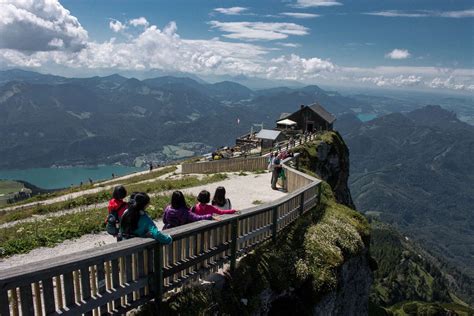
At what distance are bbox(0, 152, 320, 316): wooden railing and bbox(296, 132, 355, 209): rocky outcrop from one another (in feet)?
103

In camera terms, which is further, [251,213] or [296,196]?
[296,196]

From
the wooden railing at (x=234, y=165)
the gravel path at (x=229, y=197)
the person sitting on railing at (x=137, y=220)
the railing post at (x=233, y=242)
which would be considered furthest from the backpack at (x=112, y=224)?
the wooden railing at (x=234, y=165)

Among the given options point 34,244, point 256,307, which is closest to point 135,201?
point 256,307

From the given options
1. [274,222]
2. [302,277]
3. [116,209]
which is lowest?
[302,277]

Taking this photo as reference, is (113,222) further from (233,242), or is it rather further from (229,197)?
(229,197)

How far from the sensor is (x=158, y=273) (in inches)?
267

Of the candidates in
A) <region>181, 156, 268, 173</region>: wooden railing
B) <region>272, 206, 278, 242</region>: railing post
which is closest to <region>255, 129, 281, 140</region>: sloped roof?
<region>181, 156, 268, 173</region>: wooden railing

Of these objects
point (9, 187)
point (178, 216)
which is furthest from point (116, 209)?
point (9, 187)

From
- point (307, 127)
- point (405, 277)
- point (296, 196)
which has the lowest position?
point (405, 277)

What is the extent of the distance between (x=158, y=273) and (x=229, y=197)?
495 inches

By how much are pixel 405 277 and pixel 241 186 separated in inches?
5607

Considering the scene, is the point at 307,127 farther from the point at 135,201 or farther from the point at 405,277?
the point at 405,277

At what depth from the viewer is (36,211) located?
2005 cm

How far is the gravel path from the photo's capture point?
10.4 metres
